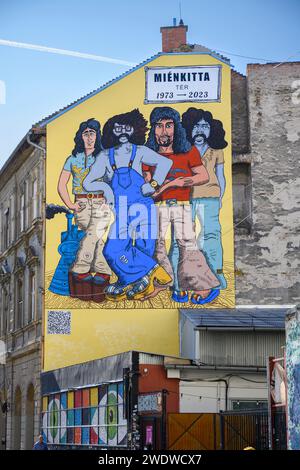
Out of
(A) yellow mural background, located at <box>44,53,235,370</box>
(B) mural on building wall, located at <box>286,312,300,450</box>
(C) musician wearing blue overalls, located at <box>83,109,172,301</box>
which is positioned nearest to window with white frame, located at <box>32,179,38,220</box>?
(A) yellow mural background, located at <box>44,53,235,370</box>

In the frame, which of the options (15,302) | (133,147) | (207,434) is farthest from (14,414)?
(207,434)

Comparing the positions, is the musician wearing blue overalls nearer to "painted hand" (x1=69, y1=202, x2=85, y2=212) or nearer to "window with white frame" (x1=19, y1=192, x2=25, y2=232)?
"painted hand" (x1=69, y1=202, x2=85, y2=212)

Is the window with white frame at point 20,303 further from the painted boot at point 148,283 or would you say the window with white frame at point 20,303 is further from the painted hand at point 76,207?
the painted boot at point 148,283

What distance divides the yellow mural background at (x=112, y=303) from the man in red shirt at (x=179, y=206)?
43 cm

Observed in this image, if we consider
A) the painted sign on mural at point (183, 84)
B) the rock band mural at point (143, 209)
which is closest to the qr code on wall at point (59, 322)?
the rock band mural at point (143, 209)

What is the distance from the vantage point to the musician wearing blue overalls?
32.8m

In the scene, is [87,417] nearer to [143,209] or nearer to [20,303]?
[143,209]

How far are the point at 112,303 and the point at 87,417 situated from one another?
606 cm

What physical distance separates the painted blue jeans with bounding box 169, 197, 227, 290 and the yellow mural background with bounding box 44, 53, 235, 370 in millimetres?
201

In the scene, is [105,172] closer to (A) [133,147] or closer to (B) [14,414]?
(A) [133,147]

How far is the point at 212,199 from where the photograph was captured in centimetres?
3306

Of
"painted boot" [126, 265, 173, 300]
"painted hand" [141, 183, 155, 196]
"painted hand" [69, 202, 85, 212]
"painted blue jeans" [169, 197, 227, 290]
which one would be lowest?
"painted boot" [126, 265, 173, 300]

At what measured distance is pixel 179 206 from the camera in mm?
33000

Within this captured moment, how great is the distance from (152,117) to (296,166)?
5.19 meters
